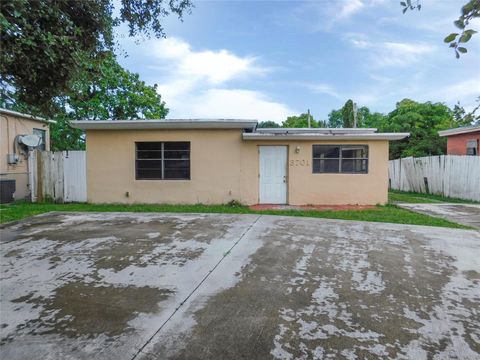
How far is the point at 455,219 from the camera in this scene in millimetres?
8445

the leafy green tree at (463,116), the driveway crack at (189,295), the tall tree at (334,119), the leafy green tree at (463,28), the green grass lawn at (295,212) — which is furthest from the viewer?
the tall tree at (334,119)

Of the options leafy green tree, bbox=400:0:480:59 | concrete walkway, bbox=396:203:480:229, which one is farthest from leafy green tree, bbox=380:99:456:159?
leafy green tree, bbox=400:0:480:59

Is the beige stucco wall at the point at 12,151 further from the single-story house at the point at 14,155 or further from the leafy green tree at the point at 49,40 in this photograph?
the leafy green tree at the point at 49,40

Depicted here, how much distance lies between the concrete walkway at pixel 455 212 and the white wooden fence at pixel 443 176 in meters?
2.10

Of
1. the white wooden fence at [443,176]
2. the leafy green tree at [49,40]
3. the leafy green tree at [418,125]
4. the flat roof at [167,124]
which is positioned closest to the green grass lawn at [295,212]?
the flat roof at [167,124]

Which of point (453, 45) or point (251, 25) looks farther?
point (251, 25)

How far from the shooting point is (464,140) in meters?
16.8

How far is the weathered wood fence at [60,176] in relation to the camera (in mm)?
11383

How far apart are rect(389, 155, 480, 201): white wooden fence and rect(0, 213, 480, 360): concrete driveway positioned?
7380mm

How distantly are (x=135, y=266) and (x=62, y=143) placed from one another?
19.6 m

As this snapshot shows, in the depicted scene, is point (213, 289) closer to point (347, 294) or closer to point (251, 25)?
point (347, 294)

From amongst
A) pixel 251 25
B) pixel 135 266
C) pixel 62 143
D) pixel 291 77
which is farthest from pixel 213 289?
pixel 62 143

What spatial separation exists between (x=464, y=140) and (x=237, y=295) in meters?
17.8

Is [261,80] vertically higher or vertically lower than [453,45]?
higher
